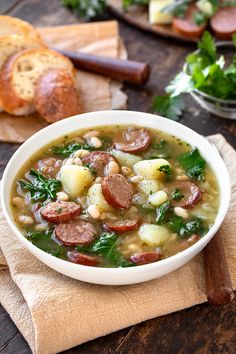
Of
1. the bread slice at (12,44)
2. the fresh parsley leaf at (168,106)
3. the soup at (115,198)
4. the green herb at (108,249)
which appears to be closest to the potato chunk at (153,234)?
the soup at (115,198)

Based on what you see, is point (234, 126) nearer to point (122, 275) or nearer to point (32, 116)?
point (32, 116)

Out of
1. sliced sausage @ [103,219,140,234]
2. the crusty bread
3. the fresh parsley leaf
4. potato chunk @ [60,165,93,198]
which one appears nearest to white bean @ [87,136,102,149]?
potato chunk @ [60,165,93,198]

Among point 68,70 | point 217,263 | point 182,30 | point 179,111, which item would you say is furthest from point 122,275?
point 182,30

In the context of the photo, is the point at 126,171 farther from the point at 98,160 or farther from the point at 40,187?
the point at 40,187

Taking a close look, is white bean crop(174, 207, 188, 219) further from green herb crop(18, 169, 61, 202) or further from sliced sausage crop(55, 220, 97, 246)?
green herb crop(18, 169, 61, 202)

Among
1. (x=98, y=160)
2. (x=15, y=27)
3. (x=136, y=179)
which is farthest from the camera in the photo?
(x=15, y=27)

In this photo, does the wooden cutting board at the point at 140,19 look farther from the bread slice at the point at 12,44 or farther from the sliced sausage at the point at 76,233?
the sliced sausage at the point at 76,233

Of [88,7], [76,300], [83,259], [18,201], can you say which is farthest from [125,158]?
[88,7]

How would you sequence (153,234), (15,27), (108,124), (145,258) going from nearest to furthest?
(145,258) < (153,234) < (108,124) < (15,27)
